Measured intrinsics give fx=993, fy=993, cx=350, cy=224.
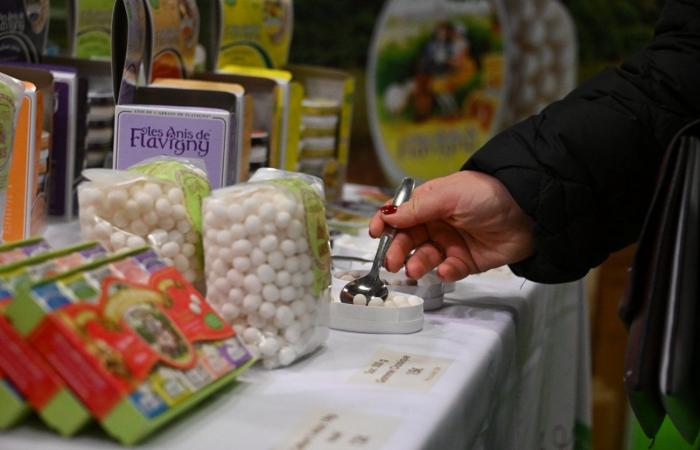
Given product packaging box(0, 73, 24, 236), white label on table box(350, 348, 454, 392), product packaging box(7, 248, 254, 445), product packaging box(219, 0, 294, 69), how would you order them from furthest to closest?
1. product packaging box(219, 0, 294, 69)
2. product packaging box(0, 73, 24, 236)
3. white label on table box(350, 348, 454, 392)
4. product packaging box(7, 248, 254, 445)

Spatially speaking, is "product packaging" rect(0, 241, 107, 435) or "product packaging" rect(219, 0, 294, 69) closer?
"product packaging" rect(0, 241, 107, 435)

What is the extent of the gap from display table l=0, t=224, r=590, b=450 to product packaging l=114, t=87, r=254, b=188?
25cm

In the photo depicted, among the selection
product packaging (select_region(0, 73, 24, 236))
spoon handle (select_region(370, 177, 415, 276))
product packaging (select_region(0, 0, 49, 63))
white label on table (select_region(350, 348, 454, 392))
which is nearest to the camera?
white label on table (select_region(350, 348, 454, 392))

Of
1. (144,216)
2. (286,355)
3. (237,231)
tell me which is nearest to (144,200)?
(144,216)

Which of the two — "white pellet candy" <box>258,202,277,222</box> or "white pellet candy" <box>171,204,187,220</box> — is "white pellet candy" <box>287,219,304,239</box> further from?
"white pellet candy" <box>171,204,187,220</box>

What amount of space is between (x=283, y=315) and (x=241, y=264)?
0.22 ft

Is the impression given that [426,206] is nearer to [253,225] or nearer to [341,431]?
[253,225]

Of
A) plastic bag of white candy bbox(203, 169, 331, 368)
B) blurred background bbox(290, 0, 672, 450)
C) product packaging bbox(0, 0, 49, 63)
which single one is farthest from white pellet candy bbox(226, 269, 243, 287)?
blurred background bbox(290, 0, 672, 450)

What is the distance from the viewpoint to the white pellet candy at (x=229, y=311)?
3.33 ft

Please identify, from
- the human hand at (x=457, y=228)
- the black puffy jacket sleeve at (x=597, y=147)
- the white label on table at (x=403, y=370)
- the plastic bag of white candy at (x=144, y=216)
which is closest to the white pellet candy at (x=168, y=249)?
the plastic bag of white candy at (x=144, y=216)

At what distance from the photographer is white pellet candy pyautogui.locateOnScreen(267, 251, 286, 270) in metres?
0.99

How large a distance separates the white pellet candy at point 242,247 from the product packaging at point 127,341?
0.09 metres

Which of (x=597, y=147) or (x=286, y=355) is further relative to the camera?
(x=597, y=147)

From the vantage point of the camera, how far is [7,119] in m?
1.15
